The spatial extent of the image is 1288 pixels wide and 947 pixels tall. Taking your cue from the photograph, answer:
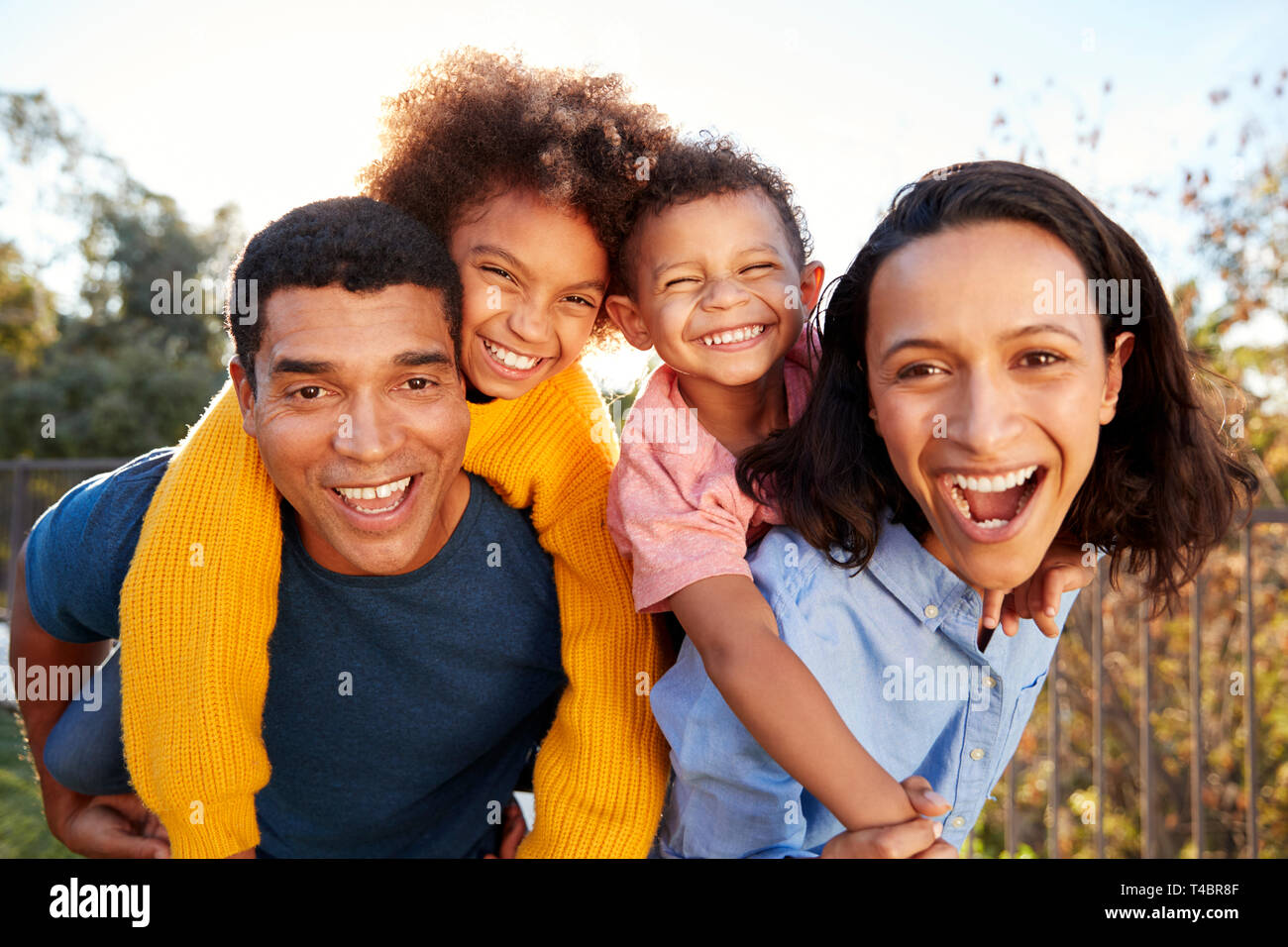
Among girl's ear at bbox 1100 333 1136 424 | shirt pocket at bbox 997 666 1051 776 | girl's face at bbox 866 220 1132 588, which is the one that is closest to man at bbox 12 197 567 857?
girl's face at bbox 866 220 1132 588

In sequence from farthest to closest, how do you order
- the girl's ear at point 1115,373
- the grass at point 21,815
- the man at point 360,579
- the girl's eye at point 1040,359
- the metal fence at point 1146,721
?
the grass at point 21,815, the metal fence at point 1146,721, the man at point 360,579, the girl's ear at point 1115,373, the girl's eye at point 1040,359

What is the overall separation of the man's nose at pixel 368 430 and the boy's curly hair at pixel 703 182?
0.83 metres

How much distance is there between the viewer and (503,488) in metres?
2.73

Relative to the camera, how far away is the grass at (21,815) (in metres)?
4.91

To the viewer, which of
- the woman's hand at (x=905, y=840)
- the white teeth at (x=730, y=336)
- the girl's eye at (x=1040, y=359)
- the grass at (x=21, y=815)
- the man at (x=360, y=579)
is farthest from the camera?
the grass at (x=21, y=815)

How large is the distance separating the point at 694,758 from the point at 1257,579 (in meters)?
5.72

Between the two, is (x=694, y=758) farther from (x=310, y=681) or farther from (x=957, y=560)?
(x=310, y=681)

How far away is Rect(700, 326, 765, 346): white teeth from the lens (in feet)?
8.54

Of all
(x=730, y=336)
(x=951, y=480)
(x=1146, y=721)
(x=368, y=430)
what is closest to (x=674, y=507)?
(x=730, y=336)

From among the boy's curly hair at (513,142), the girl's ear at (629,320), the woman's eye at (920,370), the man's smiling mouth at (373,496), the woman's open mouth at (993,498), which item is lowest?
the woman's open mouth at (993,498)

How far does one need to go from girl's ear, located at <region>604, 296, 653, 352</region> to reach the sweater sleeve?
30 cm

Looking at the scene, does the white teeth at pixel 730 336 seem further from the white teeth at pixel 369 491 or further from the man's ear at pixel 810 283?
the white teeth at pixel 369 491

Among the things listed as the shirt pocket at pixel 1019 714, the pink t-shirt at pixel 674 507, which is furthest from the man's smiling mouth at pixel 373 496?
the shirt pocket at pixel 1019 714
